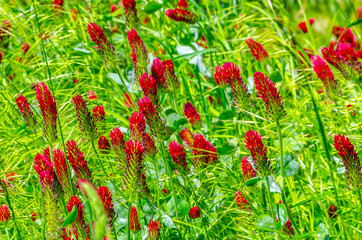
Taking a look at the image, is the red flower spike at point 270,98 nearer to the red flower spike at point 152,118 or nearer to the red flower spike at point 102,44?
the red flower spike at point 152,118

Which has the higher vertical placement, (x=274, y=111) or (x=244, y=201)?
(x=274, y=111)

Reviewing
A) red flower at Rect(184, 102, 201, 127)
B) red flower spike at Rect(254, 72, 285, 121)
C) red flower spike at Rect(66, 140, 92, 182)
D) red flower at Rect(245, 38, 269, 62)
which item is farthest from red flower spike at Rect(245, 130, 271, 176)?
red flower at Rect(245, 38, 269, 62)

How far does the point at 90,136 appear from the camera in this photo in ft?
3.65

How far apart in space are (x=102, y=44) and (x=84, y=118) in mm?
271

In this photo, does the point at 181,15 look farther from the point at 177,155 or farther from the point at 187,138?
the point at 177,155

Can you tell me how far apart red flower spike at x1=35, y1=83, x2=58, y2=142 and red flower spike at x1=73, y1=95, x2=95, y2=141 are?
8 cm

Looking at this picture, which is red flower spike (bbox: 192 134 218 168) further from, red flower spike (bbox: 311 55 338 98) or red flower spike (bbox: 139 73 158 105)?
red flower spike (bbox: 311 55 338 98)

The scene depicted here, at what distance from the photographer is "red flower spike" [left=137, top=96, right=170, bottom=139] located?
1044 mm

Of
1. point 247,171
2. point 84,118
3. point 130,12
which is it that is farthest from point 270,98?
point 130,12

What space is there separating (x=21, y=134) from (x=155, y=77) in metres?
0.70

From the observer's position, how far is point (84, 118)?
1091 mm

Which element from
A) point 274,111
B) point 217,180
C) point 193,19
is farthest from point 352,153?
point 193,19

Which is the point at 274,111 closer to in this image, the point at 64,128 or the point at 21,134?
the point at 64,128

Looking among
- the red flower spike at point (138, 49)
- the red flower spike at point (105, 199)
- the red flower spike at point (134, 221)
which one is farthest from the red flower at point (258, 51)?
the red flower spike at point (105, 199)
